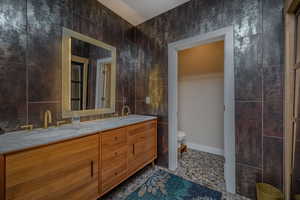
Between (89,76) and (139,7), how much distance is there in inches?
54.8

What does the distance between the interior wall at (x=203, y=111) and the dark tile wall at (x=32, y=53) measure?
234cm

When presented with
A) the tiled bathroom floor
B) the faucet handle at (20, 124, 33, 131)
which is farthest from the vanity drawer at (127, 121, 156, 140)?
the faucet handle at (20, 124, 33, 131)

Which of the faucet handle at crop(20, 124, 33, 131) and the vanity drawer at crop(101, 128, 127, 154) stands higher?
the faucet handle at crop(20, 124, 33, 131)

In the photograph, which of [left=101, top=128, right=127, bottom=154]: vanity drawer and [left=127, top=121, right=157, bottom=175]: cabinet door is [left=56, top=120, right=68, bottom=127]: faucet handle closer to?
[left=101, top=128, right=127, bottom=154]: vanity drawer

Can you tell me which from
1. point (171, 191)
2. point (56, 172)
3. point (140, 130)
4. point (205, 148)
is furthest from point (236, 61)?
point (56, 172)

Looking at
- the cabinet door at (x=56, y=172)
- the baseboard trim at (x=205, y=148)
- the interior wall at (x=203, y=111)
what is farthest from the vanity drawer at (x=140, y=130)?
the baseboard trim at (x=205, y=148)

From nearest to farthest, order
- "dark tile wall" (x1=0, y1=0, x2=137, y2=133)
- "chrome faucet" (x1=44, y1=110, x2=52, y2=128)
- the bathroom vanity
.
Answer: the bathroom vanity, "dark tile wall" (x1=0, y1=0, x2=137, y2=133), "chrome faucet" (x1=44, y1=110, x2=52, y2=128)

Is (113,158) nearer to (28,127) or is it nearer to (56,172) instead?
(56,172)

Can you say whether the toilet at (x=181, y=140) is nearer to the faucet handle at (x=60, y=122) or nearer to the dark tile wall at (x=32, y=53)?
the dark tile wall at (x=32, y=53)

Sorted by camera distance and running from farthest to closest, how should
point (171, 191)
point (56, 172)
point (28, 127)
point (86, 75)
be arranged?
point (86, 75)
point (171, 191)
point (28, 127)
point (56, 172)

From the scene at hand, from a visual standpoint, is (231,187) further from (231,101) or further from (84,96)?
(84,96)

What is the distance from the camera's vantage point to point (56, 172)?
1041 millimetres

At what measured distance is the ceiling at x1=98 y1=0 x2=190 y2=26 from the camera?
1.99 meters

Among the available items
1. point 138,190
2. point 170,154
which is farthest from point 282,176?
point 138,190
